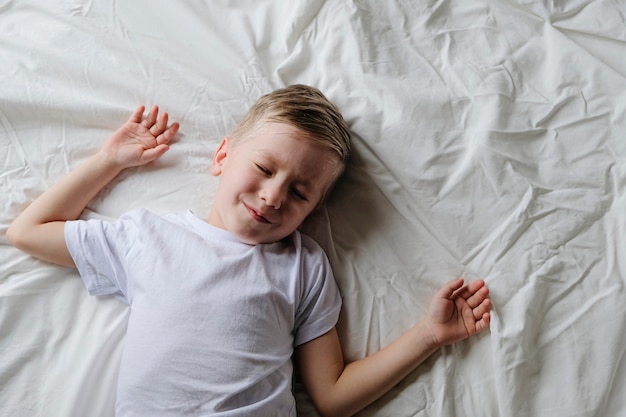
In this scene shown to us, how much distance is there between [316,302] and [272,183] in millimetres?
213

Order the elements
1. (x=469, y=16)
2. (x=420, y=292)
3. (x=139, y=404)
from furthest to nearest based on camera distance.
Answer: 1. (x=469, y=16)
2. (x=420, y=292)
3. (x=139, y=404)

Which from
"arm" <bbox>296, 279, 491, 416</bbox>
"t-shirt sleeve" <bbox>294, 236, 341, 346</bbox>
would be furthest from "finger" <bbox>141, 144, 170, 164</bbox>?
"arm" <bbox>296, 279, 491, 416</bbox>

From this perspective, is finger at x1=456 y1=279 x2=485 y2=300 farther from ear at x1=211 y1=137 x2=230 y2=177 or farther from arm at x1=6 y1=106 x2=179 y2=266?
arm at x1=6 y1=106 x2=179 y2=266

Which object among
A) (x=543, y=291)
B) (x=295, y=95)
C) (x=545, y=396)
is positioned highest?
(x=295, y=95)

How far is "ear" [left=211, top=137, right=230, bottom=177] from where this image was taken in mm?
1088

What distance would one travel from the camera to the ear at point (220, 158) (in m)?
1.09

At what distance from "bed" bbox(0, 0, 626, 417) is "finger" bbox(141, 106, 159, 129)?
0.03 meters

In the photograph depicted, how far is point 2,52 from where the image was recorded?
1.16m

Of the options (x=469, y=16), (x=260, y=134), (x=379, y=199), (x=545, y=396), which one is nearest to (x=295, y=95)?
(x=260, y=134)

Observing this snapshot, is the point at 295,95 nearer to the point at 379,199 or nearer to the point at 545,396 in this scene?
the point at 379,199

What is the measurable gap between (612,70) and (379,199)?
47 cm

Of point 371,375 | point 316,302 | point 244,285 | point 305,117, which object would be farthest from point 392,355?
point 305,117

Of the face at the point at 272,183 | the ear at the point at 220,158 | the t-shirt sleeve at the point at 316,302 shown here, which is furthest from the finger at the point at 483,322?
the ear at the point at 220,158

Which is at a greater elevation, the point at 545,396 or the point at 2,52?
the point at 2,52
